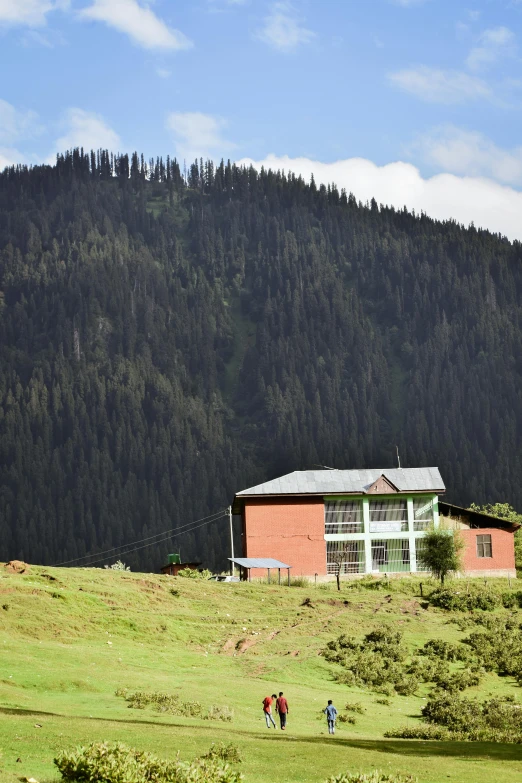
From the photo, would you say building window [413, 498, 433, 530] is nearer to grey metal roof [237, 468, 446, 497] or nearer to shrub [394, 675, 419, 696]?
grey metal roof [237, 468, 446, 497]

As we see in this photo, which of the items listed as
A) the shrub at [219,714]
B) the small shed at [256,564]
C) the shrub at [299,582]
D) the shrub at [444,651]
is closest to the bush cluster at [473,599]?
the shrub at [444,651]

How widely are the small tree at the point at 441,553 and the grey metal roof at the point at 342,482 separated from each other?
1202 cm

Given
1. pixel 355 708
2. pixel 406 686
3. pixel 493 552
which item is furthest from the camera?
pixel 493 552

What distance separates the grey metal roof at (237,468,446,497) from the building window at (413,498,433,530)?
1.46 meters

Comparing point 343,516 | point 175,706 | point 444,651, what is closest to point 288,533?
point 343,516

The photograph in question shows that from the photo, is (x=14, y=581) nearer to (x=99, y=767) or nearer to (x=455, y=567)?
(x=455, y=567)

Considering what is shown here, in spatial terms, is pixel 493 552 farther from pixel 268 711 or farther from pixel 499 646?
pixel 268 711

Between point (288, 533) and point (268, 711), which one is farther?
point (288, 533)

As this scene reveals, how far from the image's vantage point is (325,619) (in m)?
72.7

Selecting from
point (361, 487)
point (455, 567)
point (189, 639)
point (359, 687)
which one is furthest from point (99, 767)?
point (361, 487)

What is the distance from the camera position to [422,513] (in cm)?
10581

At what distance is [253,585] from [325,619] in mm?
12646

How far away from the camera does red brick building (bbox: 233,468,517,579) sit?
100375mm

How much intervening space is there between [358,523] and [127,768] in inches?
3168
